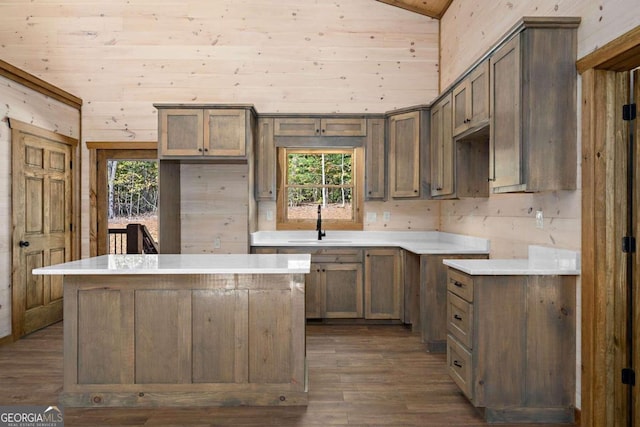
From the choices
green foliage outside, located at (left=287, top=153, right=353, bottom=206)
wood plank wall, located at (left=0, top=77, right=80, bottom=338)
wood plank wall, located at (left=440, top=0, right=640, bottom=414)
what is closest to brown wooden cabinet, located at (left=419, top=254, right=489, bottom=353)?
wood plank wall, located at (left=440, top=0, right=640, bottom=414)

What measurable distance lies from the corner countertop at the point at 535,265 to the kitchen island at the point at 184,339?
1013mm

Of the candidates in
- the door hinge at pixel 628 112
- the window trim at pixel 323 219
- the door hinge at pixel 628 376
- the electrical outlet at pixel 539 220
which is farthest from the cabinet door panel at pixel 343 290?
the door hinge at pixel 628 112

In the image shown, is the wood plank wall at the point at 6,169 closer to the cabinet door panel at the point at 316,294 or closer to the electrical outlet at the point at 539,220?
the cabinet door panel at the point at 316,294

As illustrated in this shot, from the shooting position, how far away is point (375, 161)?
4918 millimetres

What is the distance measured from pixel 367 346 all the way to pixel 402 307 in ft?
2.56

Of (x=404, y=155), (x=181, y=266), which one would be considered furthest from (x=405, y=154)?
(x=181, y=266)

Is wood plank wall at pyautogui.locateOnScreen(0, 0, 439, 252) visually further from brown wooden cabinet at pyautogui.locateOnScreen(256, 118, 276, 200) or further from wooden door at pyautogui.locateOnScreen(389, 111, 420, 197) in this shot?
wooden door at pyautogui.locateOnScreen(389, 111, 420, 197)

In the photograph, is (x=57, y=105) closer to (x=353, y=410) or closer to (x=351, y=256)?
(x=351, y=256)

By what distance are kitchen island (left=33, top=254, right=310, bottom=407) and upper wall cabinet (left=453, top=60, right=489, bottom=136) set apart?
1661 mm

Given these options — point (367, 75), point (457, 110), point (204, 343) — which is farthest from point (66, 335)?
point (367, 75)

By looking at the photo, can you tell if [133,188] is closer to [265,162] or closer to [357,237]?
[265,162]

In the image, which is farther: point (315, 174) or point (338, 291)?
point (315, 174)

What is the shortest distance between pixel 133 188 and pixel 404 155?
12.4 feet

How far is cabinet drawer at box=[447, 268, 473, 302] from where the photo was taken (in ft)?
8.68
